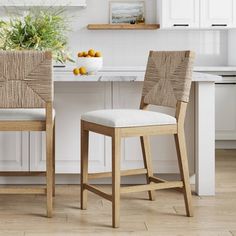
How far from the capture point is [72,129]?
3.92 meters

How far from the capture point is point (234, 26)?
6207mm

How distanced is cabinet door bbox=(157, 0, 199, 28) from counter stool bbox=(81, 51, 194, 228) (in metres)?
2.76

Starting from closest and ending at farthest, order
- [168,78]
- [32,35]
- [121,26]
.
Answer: [168,78], [32,35], [121,26]

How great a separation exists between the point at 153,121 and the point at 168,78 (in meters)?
0.36

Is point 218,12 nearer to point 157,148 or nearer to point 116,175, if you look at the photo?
point 157,148

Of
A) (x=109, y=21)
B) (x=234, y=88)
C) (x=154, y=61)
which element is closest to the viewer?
(x=154, y=61)

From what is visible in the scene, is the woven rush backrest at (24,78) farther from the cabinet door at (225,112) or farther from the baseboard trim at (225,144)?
the baseboard trim at (225,144)

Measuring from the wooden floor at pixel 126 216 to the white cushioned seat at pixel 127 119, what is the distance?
20.9 inches

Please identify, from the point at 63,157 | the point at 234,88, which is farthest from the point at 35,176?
the point at 234,88

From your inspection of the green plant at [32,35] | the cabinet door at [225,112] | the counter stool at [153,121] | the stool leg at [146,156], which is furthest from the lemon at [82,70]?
the cabinet door at [225,112]

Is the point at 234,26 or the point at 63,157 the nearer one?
the point at 63,157

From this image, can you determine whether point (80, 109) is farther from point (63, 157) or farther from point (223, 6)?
point (223, 6)

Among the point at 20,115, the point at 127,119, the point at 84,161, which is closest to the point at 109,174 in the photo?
the point at 84,161

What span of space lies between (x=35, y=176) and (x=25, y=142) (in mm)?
238
